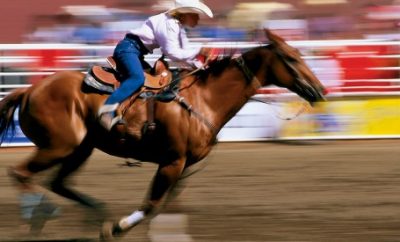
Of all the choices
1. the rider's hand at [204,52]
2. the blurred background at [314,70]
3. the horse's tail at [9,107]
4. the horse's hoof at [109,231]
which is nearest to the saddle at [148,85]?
the rider's hand at [204,52]

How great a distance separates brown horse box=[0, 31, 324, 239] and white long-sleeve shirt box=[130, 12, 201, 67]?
0.22 metres

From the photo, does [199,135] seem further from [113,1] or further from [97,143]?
[113,1]

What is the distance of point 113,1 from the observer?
67.1 ft

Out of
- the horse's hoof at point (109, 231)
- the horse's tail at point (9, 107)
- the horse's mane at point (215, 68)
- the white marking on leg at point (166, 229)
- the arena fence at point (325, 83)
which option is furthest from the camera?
the arena fence at point (325, 83)

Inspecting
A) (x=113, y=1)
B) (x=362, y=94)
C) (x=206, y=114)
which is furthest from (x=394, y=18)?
(x=206, y=114)

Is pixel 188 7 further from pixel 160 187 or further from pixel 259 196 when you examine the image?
pixel 259 196

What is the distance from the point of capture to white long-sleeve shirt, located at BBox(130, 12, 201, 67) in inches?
266

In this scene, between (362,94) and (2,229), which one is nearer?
(2,229)

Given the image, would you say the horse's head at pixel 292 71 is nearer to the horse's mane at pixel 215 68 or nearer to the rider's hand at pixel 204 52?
the horse's mane at pixel 215 68

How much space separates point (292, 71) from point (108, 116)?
140 cm

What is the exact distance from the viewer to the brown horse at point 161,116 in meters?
6.66

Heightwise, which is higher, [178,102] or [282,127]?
[178,102]

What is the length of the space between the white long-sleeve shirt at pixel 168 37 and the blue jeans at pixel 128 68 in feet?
0.32

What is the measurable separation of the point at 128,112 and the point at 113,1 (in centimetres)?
1396
